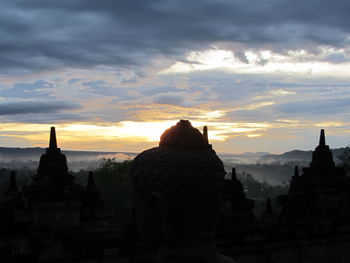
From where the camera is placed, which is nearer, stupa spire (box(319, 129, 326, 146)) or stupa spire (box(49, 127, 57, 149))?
stupa spire (box(319, 129, 326, 146))

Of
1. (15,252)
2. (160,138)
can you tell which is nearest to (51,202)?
(15,252)

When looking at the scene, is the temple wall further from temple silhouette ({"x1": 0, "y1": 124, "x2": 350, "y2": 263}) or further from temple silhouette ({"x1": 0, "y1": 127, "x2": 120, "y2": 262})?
temple silhouette ({"x1": 0, "y1": 127, "x2": 120, "y2": 262})

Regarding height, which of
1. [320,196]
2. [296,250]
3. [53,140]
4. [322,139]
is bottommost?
[296,250]

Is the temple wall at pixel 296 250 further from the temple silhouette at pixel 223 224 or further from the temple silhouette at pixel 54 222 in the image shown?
the temple silhouette at pixel 54 222

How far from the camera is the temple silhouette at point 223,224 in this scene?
1044 cm

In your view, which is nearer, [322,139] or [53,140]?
[322,139]

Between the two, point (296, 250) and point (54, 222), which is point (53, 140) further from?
point (296, 250)

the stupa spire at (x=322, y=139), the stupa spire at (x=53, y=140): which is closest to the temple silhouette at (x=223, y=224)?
the stupa spire at (x=322, y=139)

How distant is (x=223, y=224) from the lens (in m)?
10.8

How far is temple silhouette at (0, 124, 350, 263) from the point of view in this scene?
34.2 ft

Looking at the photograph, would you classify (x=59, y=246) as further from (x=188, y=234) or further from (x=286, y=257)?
(x=188, y=234)

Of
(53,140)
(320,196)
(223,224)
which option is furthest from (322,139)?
(53,140)

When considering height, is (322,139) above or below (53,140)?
below

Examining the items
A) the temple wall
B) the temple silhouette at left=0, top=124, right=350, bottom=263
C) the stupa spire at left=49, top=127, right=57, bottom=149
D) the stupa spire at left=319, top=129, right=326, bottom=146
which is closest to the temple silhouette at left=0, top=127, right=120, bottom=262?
the temple silhouette at left=0, top=124, right=350, bottom=263
